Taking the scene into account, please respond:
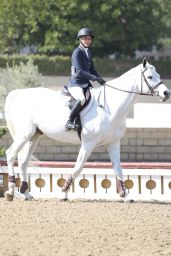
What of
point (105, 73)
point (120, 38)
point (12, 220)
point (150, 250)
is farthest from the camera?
point (120, 38)

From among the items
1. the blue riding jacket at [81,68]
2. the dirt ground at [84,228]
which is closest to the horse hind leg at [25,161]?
the dirt ground at [84,228]

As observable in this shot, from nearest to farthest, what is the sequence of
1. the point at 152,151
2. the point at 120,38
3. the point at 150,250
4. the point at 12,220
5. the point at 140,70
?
the point at 150,250, the point at 12,220, the point at 140,70, the point at 152,151, the point at 120,38

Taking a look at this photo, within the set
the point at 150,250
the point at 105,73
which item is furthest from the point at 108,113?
the point at 105,73

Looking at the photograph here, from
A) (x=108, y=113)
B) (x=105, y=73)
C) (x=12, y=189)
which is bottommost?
(x=105, y=73)

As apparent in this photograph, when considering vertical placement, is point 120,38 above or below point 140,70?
below

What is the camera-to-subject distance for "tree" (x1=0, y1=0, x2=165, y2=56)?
45.9 m

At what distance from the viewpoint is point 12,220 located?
42.6 feet

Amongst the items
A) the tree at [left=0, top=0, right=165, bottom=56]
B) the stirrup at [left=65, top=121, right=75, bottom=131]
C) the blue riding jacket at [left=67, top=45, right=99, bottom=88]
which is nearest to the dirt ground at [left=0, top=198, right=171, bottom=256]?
the stirrup at [left=65, top=121, right=75, bottom=131]

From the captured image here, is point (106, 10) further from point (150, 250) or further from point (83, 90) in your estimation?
point (150, 250)

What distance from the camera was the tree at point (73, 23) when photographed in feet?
151

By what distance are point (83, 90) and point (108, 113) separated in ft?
1.52

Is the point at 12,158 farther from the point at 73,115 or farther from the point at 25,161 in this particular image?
the point at 73,115

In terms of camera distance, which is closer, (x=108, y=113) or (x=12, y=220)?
(x=12, y=220)

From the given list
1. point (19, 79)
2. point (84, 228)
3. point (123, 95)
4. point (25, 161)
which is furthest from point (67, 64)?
point (84, 228)
